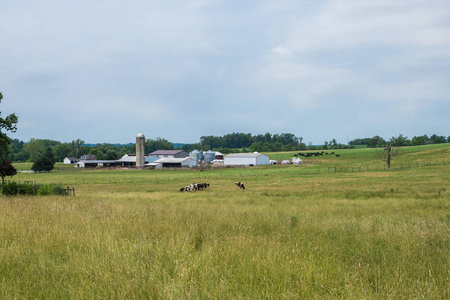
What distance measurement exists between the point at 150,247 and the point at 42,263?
5.56 feet

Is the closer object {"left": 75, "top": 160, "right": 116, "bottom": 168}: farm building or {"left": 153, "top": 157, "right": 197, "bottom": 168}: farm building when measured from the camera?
{"left": 153, "top": 157, "right": 197, "bottom": 168}: farm building

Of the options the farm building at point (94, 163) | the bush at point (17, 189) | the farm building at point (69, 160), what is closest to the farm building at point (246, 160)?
the farm building at point (94, 163)

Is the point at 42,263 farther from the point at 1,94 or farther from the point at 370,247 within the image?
the point at 1,94

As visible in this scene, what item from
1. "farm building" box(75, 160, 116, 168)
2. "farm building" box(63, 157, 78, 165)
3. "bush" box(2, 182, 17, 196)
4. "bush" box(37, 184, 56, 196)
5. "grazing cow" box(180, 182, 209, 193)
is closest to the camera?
"bush" box(2, 182, 17, 196)

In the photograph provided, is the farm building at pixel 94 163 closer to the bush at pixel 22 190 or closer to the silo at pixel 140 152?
the silo at pixel 140 152

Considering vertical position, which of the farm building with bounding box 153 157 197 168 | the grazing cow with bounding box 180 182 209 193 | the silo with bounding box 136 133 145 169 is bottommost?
the grazing cow with bounding box 180 182 209 193

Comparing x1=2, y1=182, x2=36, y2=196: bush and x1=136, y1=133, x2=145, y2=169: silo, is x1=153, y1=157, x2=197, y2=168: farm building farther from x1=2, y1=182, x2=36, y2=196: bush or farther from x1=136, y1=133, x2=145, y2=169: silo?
x1=2, y1=182, x2=36, y2=196: bush

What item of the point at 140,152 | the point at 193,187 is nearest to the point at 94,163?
the point at 140,152

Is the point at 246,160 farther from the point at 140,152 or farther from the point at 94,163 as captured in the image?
the point at 94,163

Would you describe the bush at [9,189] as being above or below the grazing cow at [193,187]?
above

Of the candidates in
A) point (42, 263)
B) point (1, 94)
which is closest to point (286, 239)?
point (42, 263)

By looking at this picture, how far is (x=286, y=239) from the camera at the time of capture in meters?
6.52

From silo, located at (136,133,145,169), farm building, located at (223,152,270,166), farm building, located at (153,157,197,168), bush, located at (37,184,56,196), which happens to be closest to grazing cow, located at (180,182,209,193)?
bush, located at (37,184,56,196)

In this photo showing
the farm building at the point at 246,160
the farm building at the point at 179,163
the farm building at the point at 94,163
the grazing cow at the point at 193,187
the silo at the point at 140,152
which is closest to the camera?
the grazing cow at the point at 193,187
